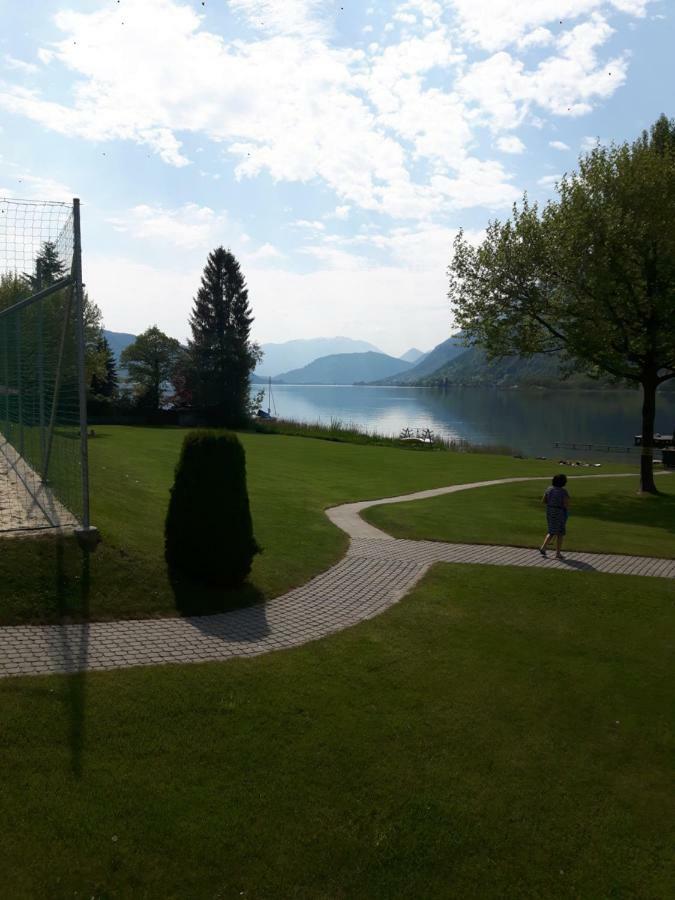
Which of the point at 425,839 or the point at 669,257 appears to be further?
the point at 669,257

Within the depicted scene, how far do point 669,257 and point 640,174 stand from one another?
3.39 metres

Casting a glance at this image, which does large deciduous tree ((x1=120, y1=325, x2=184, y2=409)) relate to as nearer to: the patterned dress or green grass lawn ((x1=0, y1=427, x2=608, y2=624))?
green grass lawn ((x1=0, y1=427, x2=608, y2=624))

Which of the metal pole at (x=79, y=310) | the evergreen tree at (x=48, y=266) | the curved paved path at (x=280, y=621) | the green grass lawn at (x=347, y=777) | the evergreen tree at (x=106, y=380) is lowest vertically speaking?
the green grass lawn at (x=347, y=777)

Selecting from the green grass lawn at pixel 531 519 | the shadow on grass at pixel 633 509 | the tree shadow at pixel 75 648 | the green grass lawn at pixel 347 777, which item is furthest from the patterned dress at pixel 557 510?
the tree shadow at pixel 75 648

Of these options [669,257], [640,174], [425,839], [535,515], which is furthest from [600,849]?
[640,174]

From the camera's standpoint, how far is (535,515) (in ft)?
68.2

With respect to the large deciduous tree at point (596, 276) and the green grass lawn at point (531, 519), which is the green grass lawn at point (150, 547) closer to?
the green grass lawn at point (531, 519)

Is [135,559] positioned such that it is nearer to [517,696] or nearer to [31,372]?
[517,696]

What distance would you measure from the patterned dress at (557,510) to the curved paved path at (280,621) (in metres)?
0.74

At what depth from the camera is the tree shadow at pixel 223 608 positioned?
32.0ft

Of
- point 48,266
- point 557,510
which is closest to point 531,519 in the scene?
point 557,510

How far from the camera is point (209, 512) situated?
11.1 meters

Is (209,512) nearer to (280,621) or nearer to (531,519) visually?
(280,621)

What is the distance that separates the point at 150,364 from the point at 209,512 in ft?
208
